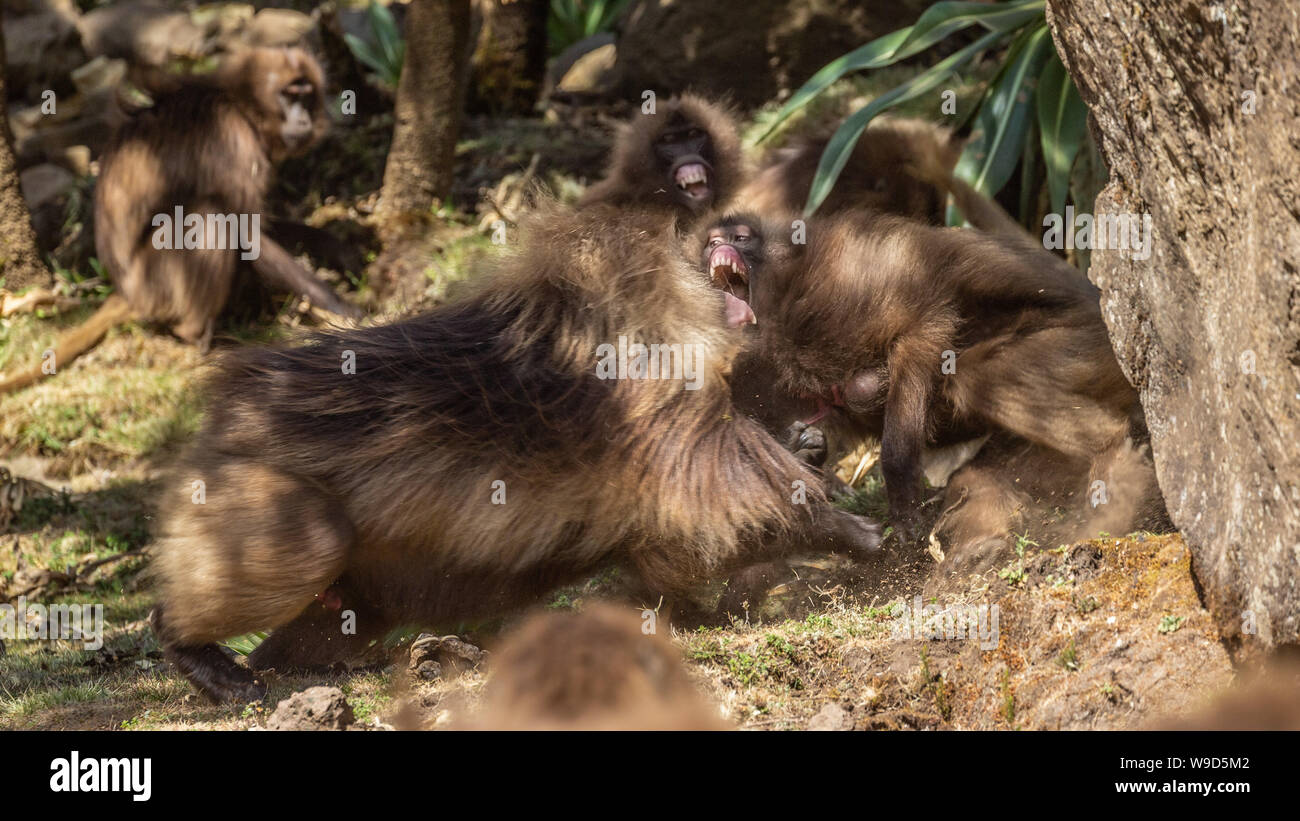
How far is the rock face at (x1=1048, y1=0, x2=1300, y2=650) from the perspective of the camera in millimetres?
3545

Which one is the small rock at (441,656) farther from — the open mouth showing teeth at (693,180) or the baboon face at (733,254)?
the open mouth showing teeth at (693,180)

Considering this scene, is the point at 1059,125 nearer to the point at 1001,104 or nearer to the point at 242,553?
the point at 1001,104

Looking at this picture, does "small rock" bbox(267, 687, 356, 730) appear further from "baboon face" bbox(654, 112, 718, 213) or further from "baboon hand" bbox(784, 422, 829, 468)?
"baboon face" bbox(654, 112, 718, 213)

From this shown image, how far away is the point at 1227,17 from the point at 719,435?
2.53m

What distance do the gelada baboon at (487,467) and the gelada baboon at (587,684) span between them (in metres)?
2.67

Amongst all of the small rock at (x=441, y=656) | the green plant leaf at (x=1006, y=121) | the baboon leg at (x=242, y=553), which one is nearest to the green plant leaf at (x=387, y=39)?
the green plant leaf at (x=1006, y=121)

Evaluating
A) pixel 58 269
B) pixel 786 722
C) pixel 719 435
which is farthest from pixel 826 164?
pixel 58 269

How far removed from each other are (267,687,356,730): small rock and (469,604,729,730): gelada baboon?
65.6 inches

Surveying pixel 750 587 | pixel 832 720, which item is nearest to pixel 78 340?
pixel 750 587

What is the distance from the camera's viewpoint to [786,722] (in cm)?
429

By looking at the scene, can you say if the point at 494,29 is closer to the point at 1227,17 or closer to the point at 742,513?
the point at 742,513

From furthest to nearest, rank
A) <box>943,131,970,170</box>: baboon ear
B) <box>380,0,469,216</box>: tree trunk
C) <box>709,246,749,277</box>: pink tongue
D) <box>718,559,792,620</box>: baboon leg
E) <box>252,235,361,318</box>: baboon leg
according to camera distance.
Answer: <box>380,0,469,216</box>: tree trunk < <box>252,235,361,318</box>: baboon leg < <box>943,131,970,170</box>: baboon ear < <box>718,559,792,620</box>: baboon leg < <box>709,246,749,277</box>: pink tongue

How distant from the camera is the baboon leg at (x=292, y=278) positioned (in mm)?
10289

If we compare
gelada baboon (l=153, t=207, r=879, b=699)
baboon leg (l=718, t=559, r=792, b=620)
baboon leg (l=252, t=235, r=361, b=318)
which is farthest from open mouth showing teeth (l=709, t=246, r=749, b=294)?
baboon leg (l=252, t=235, r=361, b=318)
